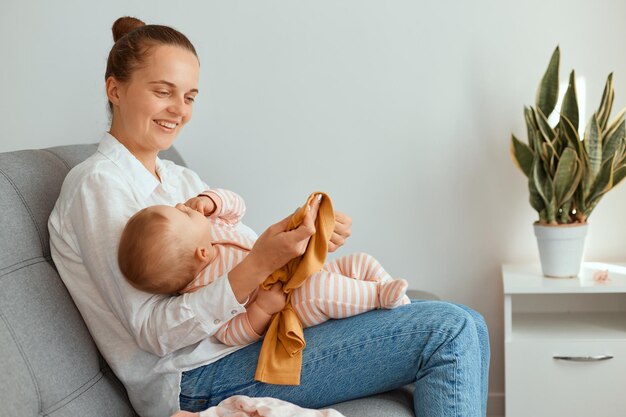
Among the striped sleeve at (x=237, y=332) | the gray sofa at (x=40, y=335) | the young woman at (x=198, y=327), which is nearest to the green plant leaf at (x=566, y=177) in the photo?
the young woman at (x=198, y=327)

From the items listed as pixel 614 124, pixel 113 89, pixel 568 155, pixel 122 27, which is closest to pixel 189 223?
pixel 113 89

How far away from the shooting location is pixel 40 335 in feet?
5.03

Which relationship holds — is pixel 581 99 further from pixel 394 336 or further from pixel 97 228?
pixel 97 228

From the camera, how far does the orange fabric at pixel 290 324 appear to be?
Result: 1576mm

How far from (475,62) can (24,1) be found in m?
1.67

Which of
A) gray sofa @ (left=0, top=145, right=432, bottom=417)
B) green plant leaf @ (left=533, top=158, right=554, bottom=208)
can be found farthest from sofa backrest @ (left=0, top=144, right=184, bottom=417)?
green plant leaf @ (left=533, top=158, right=554, bottom=208)

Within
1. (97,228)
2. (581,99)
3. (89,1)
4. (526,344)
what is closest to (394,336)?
(97,228)

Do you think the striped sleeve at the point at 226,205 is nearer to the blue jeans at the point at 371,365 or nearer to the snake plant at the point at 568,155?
the blue jeans at the point at 371,365

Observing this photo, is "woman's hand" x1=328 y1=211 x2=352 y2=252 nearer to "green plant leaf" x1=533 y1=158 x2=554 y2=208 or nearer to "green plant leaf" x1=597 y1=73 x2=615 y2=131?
"green plant leaf" x1=533 y1=158 x2=554 y2=208

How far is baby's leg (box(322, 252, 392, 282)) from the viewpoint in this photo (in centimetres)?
176

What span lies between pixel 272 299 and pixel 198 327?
0.17 meters

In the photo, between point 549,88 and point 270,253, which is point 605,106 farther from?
point 270,253

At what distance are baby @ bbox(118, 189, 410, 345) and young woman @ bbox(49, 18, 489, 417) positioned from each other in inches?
1.5

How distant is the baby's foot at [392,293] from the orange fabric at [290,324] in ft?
0.62
